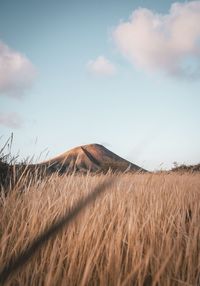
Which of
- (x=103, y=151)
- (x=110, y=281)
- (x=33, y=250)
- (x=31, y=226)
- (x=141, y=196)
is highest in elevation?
(x=103, y=151)

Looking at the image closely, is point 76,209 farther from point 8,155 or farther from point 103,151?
point 103,151

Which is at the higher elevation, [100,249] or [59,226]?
[59,226]

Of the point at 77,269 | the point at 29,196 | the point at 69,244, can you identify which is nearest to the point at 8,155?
the point at 29,196

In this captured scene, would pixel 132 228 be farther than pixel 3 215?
No

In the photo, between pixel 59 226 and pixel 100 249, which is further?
pixel 100 249

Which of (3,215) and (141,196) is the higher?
(141,196)

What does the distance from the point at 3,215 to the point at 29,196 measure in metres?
0.61

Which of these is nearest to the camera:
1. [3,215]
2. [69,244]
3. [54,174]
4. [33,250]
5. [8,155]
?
[33,250]

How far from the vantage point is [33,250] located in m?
0.33

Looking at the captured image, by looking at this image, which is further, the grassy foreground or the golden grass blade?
the grassy foreground

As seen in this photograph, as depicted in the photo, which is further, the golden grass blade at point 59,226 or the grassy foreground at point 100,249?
the grassy foreground at point 100,249

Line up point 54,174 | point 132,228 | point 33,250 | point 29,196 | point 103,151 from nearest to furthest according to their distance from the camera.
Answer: point 33,250, point 132,228, point 29,196, point 54,174, point 103,151

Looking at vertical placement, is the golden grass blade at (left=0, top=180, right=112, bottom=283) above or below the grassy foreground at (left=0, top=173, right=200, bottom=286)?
above

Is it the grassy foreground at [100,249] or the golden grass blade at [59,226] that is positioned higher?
the golden grass blade at [59,226]
